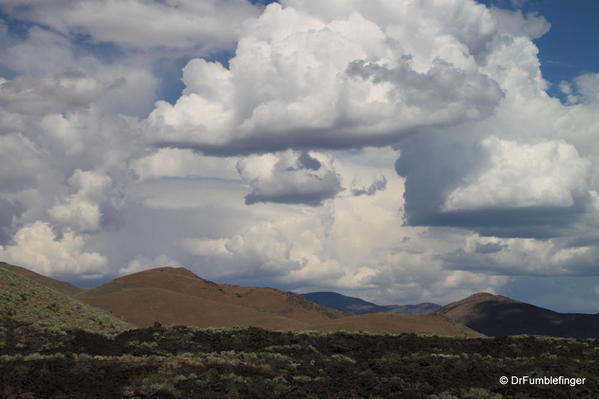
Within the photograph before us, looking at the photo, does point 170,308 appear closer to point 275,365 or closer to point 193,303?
point 193,303

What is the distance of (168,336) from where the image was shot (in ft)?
170

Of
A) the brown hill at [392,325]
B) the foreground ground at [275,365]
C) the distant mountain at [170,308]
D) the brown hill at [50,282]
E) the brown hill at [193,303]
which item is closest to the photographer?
the foreground ground at [275,365]

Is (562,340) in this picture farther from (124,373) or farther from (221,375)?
(124,373)

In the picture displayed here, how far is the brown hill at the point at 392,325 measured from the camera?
74438 millimetres

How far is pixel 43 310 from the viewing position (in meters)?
58.2

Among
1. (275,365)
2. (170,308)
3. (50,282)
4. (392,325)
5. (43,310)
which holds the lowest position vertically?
(275,365)

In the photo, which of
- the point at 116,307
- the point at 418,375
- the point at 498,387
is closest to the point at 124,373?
the point at 418,375

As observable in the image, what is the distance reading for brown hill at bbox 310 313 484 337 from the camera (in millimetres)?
74438

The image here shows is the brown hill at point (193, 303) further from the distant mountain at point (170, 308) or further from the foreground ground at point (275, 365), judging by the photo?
the foreground ground at point (275, 365)

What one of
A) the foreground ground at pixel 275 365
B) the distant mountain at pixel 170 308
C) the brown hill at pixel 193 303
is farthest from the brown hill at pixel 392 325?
the foreground ground at pixel 275 365

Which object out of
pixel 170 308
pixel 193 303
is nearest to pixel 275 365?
pixel 170 308

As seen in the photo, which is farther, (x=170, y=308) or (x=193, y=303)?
(x=193, y=303)

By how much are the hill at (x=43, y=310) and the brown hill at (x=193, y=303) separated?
1710cm

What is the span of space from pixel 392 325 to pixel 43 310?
4056 centimetres
